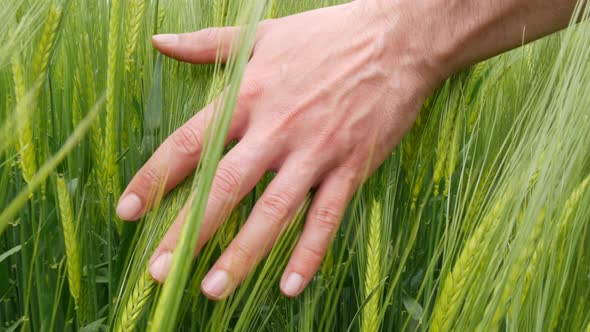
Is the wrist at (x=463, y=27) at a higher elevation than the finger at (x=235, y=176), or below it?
higher

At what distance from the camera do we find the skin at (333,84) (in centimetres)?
75

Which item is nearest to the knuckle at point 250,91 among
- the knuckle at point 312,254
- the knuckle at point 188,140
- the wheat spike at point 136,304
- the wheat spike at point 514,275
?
the knuckle at point 188,140

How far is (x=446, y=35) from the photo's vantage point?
82 centimetres

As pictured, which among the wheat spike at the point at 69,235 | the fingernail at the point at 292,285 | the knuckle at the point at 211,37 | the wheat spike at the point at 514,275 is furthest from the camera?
the knuckle at the point at 211,37

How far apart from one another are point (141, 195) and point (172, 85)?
160 mm

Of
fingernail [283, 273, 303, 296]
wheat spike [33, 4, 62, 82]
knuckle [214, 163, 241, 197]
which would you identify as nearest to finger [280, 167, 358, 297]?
fingernail [283, 273, 303, 296]

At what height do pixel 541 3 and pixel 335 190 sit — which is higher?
pixel 541 3

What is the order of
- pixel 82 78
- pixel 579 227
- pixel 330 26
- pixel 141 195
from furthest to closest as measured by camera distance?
1. pixel 330 26
2. pixel 82 78
3. pixel 141 195
4. pixel 579 227

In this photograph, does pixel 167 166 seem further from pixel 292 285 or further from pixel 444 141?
pixel 444 141

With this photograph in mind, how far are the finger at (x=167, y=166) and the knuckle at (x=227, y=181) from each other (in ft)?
0.13

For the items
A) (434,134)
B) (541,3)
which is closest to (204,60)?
(434,134)

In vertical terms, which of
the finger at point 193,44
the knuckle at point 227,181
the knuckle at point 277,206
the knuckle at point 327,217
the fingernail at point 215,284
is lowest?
the knuckle at point 327,217

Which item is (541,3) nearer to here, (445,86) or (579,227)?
(445,86)

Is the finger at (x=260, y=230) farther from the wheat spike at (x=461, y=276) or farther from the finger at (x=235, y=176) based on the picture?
the wheat spike at (x=461, y=276)
